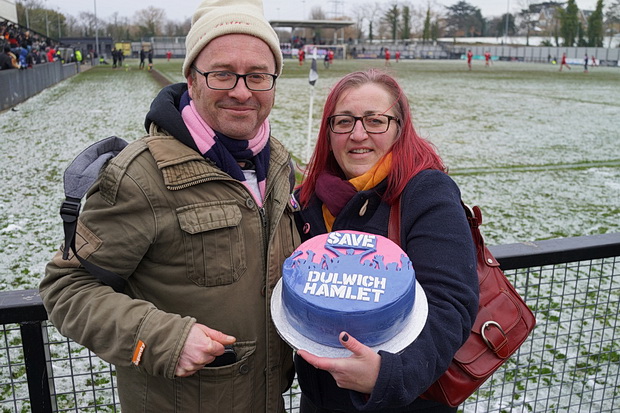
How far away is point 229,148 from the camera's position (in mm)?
1690

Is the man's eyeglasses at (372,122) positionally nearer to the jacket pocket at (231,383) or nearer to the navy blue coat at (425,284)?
the navy blue coat at (425,284)

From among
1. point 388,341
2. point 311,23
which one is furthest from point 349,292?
point 311,23

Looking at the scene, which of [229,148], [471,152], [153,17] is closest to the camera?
[229,148]

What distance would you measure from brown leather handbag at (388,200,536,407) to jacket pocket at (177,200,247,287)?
0.48 meters

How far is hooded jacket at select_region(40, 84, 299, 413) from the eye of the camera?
4.62 ft

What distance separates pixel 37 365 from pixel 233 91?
1.19 meters

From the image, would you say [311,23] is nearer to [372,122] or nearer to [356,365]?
[372,122]

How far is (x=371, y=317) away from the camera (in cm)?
Result: 125

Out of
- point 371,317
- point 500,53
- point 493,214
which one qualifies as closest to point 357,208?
point 371,317

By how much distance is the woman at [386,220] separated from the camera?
1.30 m

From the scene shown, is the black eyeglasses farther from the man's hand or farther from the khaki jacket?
the man's hand

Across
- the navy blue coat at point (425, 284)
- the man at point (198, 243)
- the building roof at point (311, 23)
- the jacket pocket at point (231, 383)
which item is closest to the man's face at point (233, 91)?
the man at point (198, 243)

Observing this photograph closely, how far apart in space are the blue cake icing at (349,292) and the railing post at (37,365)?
983 mm

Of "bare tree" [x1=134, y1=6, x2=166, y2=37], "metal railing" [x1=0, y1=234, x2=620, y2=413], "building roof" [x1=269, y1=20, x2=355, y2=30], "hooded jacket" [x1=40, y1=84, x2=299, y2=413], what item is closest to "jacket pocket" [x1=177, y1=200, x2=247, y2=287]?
"hooded jacket" [x1=40, y1=84, x2=299, y2=413]
